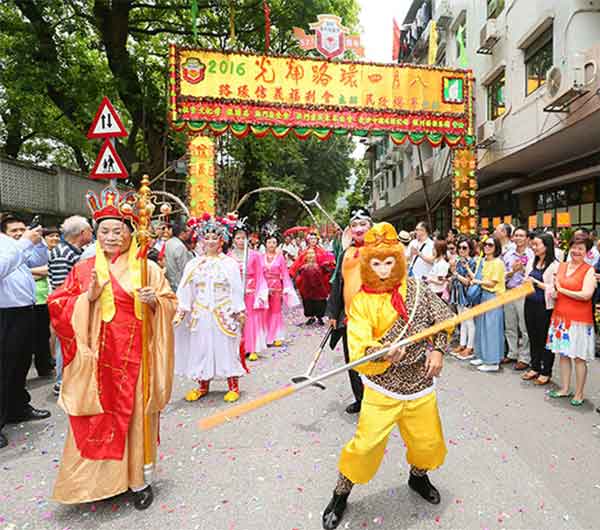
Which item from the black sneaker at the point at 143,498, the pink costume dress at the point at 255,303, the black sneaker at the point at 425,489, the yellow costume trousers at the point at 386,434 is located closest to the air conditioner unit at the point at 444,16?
the pink costume dress at the point at 255,303

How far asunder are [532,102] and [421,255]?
22.3 ft

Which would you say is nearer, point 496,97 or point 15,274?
point 15,274

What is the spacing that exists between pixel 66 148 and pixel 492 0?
21131 mm

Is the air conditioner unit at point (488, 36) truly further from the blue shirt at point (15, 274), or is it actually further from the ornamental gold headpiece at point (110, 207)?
the blue shirt at point (15, 274)

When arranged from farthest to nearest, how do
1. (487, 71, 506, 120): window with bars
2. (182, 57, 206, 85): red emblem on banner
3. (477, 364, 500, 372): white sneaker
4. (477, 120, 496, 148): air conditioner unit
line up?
(487, 71, 506, 120): window with bars
(477, 120, 496, 148): air conditioner unit
(182, 57, 206, 85): red emblem on banner
(477, 364, 500, 372): white sneaker

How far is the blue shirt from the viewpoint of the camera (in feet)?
10.8

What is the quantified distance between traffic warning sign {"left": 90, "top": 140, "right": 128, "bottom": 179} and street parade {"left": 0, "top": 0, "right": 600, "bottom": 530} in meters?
0.02

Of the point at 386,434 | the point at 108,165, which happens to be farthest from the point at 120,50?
the point at 386,434

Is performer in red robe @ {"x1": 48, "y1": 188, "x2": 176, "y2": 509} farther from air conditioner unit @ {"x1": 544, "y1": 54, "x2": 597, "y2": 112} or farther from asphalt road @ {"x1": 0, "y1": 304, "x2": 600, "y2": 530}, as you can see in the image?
air conditioner unit @ {"x1": 544, "y1": 54, "x2": 597, "y2": 112}

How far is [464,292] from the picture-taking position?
20.2 feet

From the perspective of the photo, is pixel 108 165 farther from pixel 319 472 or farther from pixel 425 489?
pixel 425 489

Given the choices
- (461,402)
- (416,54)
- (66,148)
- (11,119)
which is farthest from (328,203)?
(461,402)

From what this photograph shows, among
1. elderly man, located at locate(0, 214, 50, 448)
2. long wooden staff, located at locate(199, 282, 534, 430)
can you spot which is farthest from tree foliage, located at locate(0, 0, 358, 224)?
long wooden staff, located at locate(199, 282, 534, 430)

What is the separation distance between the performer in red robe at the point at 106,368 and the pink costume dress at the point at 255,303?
3470 millimetres
